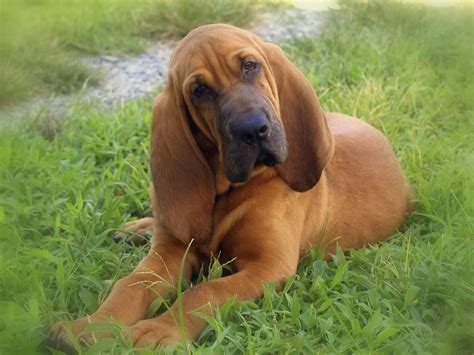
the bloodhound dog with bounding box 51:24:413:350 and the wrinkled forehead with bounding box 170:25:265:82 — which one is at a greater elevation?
the wrinkled forehead with bounding box 170:25:265:82

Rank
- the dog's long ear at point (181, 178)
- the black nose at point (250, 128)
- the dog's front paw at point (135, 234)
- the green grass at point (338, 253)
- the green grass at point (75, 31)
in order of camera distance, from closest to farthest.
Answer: the green grass at point (338, 253) → the black nose at point (250, 128) → the dog's long ear at point (181, 178) → the dog's front paw at point (135, 234) → the green grass at point (75, 31)

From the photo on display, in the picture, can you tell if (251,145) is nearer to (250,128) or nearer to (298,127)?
(250,128)

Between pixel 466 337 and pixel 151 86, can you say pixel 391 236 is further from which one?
pixel 151 86

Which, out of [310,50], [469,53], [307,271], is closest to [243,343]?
[307,271]

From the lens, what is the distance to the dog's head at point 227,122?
347cm

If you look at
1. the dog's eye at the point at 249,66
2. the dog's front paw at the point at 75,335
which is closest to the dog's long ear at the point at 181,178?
the dog's eye at the point at 249,66

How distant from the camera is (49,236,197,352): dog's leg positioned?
128 inches

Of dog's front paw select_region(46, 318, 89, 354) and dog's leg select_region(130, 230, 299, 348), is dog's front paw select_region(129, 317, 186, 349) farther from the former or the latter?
dog's front paw select_region(46, 318, 89, 354)

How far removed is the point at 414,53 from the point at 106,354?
419cm

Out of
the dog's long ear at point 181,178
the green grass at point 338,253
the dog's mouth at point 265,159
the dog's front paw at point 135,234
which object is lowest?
the dog's front paw at point 135,234

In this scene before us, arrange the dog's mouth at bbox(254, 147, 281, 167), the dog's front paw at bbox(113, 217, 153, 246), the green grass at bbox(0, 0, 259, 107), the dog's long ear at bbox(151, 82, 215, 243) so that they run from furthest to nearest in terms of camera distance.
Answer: the green grass at bbox(0, 0, 259, 107), the dog's front paw at bbox(113, 217, 153, 246), the dog's long ear at bbox(151, 82, 215, 243), the dog's mouth at bbox(254, 147, 281, 167)

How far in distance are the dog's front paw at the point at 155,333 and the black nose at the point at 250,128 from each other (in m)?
0.80

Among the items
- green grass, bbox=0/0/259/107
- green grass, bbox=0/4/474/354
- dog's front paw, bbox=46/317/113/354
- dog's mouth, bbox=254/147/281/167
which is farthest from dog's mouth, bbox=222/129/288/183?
green grass, bbox=0/0/259/107

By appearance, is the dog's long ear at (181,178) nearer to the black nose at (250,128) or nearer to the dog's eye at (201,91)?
the dog's eye at (201,91)
